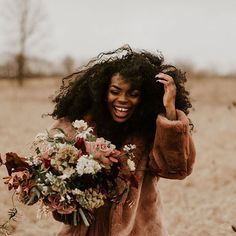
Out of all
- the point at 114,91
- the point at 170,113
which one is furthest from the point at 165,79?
the point at 114,91

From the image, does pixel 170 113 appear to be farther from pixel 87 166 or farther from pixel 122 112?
pixel 87 166

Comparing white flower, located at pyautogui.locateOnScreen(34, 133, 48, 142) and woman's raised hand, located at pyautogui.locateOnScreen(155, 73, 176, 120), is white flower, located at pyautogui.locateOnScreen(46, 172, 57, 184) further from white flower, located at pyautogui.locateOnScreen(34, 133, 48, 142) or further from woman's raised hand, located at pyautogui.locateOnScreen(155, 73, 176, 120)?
woman's raised hand, located at pyautogui.locateOnScreen(155, 73, 176, 120)

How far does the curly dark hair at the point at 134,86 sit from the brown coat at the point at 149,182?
0.11 meters

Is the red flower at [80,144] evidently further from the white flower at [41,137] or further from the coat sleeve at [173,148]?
the coat sleeve at [173,148]

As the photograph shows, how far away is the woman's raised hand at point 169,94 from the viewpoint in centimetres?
348

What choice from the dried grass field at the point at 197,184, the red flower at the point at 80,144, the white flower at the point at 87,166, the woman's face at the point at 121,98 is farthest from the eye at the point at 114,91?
the dried grass field at the point at 197,184

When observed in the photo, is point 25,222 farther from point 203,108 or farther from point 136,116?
point 203,108

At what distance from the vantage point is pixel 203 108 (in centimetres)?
2919

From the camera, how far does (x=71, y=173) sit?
3.06m

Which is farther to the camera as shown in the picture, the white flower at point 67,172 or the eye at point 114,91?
the eye at point 114,91

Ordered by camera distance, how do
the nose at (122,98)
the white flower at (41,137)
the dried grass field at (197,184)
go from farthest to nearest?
1. the dried grass field at (197,184)
2. the nose at (122,98)
3. the white flower at (41,137)

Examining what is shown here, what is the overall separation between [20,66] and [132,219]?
126ft

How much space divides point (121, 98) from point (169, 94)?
319mm

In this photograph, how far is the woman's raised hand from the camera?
3.48m
